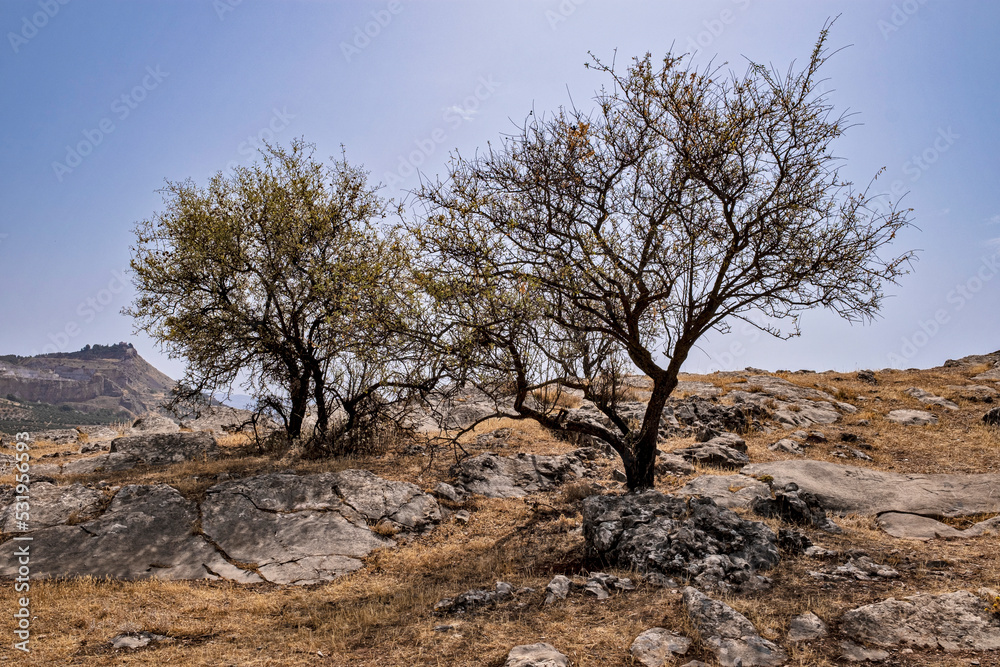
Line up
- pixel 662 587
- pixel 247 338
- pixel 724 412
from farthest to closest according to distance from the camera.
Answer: pixel 724 412, pixel 247 338, pixel 662 587

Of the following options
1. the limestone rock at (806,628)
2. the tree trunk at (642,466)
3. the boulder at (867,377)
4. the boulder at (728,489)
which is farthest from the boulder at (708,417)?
the limestone rock at (806,628)

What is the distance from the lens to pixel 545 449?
17359 millimetres

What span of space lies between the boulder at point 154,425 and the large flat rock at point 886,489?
66.7 ft

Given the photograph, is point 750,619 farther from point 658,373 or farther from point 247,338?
point 247,338

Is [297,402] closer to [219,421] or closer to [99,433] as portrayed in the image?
[219,421]

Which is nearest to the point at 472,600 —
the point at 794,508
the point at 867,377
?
the point at 794,508

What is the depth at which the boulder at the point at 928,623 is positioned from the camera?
18.6ft

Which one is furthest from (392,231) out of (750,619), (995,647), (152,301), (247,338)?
(995,647)

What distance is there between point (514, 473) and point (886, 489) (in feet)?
28.7

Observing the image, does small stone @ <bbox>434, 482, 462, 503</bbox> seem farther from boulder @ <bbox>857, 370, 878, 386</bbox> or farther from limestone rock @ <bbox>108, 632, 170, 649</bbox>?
boulder @ <bbox>857, 370, 878, 386</bbox>

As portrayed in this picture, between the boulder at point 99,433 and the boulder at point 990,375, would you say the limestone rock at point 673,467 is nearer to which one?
the boulder at point 99,433

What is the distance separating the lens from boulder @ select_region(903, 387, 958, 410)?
21.4m

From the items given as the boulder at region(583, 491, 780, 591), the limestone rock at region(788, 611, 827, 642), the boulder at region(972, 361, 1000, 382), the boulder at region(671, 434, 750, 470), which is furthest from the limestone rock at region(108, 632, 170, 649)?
the boulder at region(972, 361, 1000, 382)

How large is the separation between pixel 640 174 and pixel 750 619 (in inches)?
340
